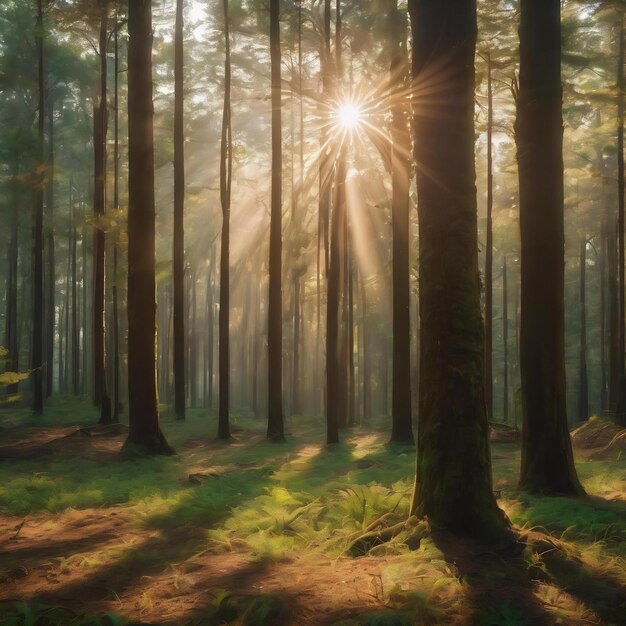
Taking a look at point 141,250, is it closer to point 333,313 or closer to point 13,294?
point 333,313

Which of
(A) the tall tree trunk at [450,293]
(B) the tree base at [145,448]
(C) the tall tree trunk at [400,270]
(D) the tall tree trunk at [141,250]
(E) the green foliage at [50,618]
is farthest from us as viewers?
(C) the tall tree trunk at [400,270]

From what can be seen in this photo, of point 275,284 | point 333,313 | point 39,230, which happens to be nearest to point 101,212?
point 39,230

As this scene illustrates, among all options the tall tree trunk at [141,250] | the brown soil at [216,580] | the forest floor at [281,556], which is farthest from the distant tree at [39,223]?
the brown soil at [216,580]

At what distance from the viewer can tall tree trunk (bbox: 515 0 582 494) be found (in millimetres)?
8180

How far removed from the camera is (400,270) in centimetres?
1630

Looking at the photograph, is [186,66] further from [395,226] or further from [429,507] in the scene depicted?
[429,507]

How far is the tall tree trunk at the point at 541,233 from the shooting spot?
8180 millimetres

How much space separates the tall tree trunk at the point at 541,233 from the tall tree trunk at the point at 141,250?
25.8ft

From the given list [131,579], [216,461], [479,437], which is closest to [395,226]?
[216,461]

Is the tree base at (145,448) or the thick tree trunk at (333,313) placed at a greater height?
the thick tree trunk at (333,313)

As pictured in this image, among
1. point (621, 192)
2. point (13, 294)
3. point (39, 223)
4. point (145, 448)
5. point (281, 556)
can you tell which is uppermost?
point (621, 192)

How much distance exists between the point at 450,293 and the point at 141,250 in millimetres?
8882

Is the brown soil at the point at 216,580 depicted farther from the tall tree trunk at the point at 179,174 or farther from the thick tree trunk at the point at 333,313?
the tall tree trunk at the point at 179,174

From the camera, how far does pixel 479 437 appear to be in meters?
5.92
